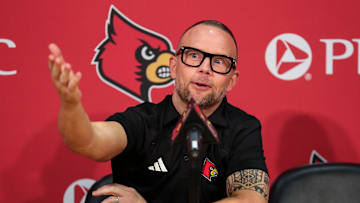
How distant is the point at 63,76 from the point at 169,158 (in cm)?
55

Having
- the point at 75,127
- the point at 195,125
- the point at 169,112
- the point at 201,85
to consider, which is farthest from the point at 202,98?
the point at 195,125

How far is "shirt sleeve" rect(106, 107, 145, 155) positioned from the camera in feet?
3.65

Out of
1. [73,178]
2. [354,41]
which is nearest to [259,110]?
[354,41]

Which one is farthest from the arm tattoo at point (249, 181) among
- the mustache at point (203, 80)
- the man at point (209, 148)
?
the mustache at point (203, 80)

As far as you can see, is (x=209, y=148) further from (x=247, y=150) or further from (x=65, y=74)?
(x=65, y=74)

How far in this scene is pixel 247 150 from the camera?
3.76ft

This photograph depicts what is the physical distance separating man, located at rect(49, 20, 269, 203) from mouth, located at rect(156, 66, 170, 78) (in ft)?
1.64

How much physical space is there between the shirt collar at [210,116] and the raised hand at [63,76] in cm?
49

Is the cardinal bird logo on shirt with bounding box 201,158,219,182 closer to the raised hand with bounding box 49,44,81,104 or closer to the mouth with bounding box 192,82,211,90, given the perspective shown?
the mouth with bounding box 192,82,211,90

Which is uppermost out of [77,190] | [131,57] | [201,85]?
[131,57]

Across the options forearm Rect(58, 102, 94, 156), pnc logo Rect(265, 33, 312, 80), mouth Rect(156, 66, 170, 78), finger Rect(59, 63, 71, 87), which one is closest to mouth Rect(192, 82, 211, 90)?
forearm Rect(58, 102, 94, 156)

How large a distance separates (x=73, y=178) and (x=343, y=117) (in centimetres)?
141

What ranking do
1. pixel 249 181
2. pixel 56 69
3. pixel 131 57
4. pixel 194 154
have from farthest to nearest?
pixel 131 57, pixel 249 181, pixel 56 69, pixel 194 154

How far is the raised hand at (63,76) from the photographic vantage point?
0.68 metres
